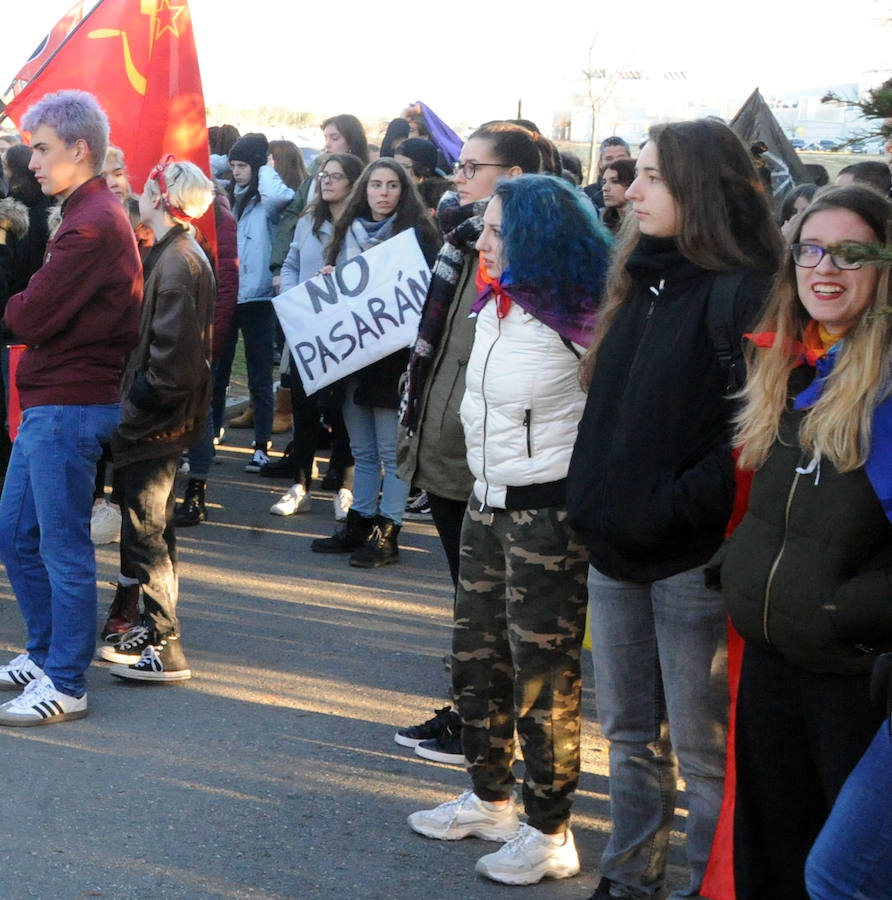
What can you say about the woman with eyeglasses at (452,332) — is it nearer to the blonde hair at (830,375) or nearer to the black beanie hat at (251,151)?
the blonde hair at (830,375)

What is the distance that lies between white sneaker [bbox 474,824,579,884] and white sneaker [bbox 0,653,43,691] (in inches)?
86.8

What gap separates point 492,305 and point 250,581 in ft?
11.3

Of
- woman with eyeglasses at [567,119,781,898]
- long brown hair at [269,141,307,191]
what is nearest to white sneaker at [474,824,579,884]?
woman with eyeglasses at [567,119,781,898]

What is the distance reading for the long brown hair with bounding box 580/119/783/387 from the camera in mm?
3395

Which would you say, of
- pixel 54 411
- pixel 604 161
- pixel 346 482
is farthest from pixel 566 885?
pixel 604 161

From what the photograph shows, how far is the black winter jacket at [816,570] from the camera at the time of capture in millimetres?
2758

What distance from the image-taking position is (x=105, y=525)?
7.80m

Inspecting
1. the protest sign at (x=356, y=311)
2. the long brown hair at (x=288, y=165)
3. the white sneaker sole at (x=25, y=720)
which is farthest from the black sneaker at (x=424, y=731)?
→ the long brown hair at (x=288, y=165)

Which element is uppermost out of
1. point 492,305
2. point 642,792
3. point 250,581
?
point 492,305

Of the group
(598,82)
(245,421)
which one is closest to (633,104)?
(598,82)

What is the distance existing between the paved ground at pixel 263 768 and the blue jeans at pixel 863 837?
4.69 feet

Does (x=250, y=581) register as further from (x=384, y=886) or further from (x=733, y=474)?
(x=733, y=474)

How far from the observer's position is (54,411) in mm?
4980

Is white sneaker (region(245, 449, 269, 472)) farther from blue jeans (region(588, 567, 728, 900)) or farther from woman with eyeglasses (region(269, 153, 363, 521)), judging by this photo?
blue jeans (region(588, 567, 728, 900))
